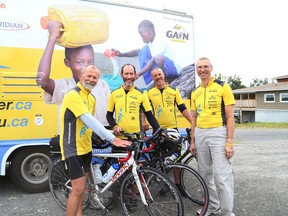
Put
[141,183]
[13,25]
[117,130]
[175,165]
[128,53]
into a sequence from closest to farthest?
[141,183], [175,165], [117,130], [13,25], [128,53]

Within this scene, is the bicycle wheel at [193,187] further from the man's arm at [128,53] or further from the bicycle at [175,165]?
the man's arm at [128,53]

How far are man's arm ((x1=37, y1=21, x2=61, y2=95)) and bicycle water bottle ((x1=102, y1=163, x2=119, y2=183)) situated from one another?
170 centimetres

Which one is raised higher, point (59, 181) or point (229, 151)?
point (229, 151)

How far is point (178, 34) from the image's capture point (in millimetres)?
5305

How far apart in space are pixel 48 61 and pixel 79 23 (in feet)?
2.63

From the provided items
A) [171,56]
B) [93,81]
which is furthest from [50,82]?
[171,56]

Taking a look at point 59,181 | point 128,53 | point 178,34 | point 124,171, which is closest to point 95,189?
point 124,171

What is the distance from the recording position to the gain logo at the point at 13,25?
405 cm

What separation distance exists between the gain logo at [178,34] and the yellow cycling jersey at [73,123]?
2763 mm

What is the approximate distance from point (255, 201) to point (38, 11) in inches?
180

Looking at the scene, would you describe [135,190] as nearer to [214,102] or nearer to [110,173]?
[110,173]

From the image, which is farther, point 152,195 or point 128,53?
point 128,53

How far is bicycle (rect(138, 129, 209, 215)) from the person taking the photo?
3361mm

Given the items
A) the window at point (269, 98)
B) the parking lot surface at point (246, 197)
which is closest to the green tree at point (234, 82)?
the window at point (269, 98)
